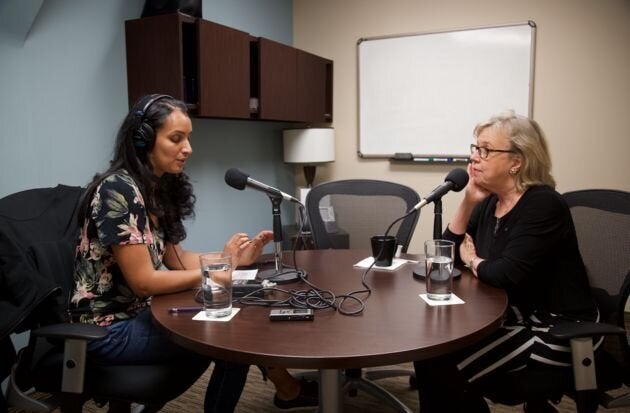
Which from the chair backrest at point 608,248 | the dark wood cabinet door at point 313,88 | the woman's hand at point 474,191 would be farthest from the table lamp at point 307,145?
the chair backrest at point 608,248

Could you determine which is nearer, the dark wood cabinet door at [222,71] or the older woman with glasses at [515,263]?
the older woman with glasses at [515,263]

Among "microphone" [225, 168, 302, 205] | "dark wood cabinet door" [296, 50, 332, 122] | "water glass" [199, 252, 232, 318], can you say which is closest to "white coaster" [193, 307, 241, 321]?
"water glass" [199, 252, 232, 318]

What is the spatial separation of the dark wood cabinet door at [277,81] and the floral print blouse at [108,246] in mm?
1779

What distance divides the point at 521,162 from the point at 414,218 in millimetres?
625

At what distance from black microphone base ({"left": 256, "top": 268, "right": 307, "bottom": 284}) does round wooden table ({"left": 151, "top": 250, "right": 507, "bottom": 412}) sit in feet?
0.13

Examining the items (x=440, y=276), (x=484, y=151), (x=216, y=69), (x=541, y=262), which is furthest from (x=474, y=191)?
(x=216, y=69)

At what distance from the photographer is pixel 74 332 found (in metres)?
1.31

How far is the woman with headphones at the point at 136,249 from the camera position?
1452mm

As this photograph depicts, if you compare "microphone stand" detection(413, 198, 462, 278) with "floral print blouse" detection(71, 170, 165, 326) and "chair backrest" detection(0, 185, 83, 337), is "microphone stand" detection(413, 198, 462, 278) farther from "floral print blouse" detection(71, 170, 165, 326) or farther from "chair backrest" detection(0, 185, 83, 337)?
"chair backrest" detection(0, 185, 83, 337)

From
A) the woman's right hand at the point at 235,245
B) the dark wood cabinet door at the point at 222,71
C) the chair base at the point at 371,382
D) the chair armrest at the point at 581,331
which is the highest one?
the dark wood cabinet door at the point at 222,71

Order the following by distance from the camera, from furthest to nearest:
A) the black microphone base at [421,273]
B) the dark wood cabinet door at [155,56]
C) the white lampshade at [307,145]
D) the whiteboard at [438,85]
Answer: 1. the white lampshade at [307,145]
2. the whiteboard at [438,85]
3. the dark wood cabinet door at [155,56]
4. the black microphone base at [421,273]

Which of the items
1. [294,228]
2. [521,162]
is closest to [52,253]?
[521,162]

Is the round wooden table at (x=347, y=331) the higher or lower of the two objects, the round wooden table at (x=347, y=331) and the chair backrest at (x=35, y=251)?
the lower

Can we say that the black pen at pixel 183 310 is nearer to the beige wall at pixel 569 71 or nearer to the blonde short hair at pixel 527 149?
the blonde short hair at pixel 527 149
